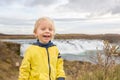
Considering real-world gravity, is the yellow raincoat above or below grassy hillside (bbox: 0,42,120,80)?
above

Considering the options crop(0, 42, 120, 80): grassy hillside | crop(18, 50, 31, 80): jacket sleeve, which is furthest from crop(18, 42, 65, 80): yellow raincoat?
crop(0, 42, 120, 80): grassy hillside

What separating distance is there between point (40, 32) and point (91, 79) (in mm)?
3472

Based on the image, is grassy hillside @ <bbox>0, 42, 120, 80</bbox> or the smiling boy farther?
grassy hillside @ <bbox>0, 42, 120, 80</bbox>

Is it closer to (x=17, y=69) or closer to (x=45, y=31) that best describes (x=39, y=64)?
(x=45, y=31)

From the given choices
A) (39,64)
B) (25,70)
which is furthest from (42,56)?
(25,70)

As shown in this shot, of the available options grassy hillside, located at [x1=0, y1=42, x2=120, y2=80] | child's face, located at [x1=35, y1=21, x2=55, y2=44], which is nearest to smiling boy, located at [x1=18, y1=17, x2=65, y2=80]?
child's face, located at [x1=35, y1=21, x2=55, y2=44]

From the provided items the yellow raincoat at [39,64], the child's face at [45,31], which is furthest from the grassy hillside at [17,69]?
the child's face at [45,31]

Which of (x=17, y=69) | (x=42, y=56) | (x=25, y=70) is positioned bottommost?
(x=17, y=69)

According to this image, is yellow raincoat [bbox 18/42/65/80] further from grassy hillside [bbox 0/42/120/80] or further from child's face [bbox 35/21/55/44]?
grassy hillside [bbox 0/42/120/80]

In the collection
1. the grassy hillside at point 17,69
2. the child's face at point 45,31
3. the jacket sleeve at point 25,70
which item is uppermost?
the child's face at point 45,31

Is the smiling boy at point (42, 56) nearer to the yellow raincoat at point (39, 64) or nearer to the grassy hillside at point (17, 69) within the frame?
the yellow raincoat at point (39, 64)

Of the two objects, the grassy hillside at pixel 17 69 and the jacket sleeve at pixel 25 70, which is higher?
the jacket sleeve at pixel 25 70

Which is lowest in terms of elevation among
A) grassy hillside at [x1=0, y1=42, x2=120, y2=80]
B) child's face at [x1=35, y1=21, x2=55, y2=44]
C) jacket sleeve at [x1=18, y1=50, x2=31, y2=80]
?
grassy hillside at [x1=0, y1=42, x2=120, y2=80]

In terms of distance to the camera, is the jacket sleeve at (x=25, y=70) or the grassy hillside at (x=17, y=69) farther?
the grassy hillside at (x=17, y=69)
